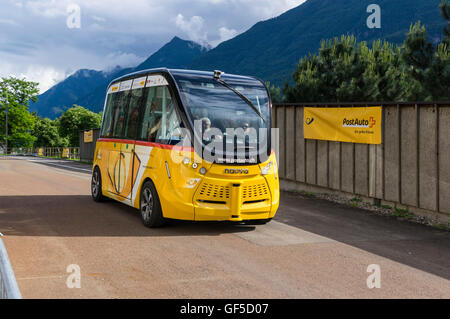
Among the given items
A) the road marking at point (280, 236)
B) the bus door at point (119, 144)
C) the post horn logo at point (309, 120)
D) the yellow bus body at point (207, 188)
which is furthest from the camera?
the post horn logo at point (309, 120)

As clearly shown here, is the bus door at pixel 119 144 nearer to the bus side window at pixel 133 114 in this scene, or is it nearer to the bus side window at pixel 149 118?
the bus side window at pixel 133 114

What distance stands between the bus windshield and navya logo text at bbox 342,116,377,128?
364 centimetres

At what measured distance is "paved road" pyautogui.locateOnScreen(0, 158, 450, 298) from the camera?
5695mm

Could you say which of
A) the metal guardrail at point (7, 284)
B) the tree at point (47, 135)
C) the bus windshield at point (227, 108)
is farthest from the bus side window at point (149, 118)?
the tree at point (47, 135)

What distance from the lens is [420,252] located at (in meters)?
7.85

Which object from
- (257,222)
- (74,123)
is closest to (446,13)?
(257,222)

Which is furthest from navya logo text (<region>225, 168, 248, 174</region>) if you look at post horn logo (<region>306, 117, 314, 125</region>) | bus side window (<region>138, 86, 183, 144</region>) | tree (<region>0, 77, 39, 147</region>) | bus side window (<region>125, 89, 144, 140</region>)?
tree (<region>0, 77, 39, 147</region>)

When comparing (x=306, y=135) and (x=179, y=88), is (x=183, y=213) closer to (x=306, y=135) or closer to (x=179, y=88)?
(x=179, y=88)

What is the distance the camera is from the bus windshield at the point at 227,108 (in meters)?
9.03

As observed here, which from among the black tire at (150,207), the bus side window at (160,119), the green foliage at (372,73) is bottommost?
the black tire at (150,207)


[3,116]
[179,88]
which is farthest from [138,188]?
[3,116]

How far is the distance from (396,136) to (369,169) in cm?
123

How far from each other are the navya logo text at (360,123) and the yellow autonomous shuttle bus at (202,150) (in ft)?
11.8

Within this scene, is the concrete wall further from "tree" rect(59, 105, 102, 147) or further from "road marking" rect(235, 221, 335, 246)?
"tree" rect(59, 105, 102, 147)
